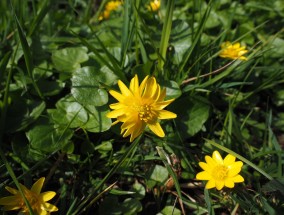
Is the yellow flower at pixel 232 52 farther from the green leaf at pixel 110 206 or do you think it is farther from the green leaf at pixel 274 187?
the green leaf at pixel 110 206

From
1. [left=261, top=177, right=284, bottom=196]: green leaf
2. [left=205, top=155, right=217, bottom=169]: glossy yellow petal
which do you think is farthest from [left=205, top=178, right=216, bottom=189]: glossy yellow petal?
[left=261, top=177, right=284, bottom=196]: green leaf

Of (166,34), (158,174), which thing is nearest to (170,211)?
(158,174)

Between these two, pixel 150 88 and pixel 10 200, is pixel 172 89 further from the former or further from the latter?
pixel 10 200

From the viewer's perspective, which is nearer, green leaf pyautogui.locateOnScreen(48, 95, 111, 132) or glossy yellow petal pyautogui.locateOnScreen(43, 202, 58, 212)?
glossy yellow petal pyautogui.locateOnScreen(43, 202, 58, 212)

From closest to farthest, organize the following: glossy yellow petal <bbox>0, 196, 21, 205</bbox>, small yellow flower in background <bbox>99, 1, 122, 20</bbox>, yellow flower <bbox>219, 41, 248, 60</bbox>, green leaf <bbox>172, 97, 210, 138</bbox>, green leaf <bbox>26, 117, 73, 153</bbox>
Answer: glossy yellow petal <bbox>0, 196, 21, 205</bbox>
green leaf <bbox>26, 117, 73, 153</bbox>
green leaf <bbox>172, 97, 210, 138</bbox>
yellow flower <bbox>219, 41, 248, 60</bbox>
small yellow flower in background <bbox>99, 1, 122, 20</bbox>

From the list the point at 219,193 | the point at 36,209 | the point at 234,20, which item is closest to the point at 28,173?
the point at 36,209

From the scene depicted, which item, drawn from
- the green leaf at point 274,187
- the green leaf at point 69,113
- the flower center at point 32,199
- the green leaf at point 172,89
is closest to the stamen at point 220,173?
the green leaf at point 274,187

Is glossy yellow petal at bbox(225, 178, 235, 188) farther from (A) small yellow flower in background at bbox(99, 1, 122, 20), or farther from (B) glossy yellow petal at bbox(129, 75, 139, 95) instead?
(A) small yellow flower in background at bbox(99, 1, 122, 20)
